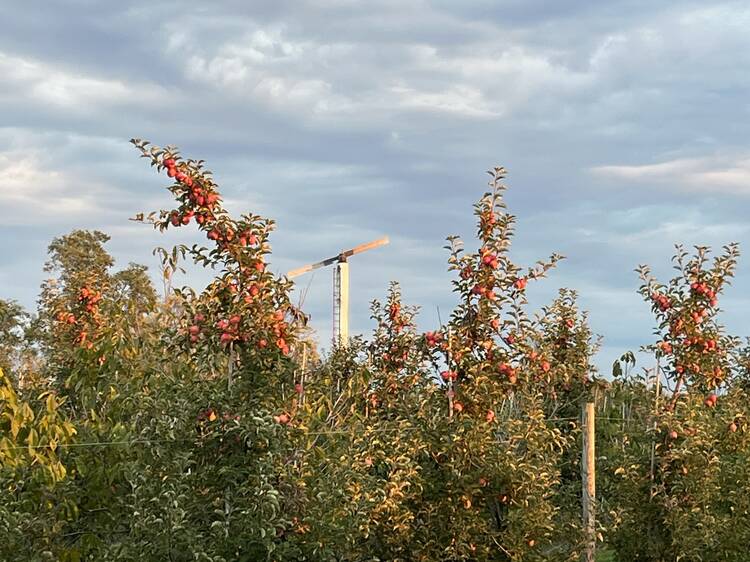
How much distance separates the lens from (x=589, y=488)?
9445 millimetres

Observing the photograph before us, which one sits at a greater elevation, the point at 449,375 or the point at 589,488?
the point at 449,375

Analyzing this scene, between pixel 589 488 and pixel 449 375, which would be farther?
pixel 589 488

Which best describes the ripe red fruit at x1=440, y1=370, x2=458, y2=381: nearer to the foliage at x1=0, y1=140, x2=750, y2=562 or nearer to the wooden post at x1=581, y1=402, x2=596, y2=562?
the foliage at x1=0, y1=140, x2=750, y2=562

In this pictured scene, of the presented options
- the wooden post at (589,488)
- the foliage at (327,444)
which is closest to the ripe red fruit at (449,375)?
the foliage at (327,444)

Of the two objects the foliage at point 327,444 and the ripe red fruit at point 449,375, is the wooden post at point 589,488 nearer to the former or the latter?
the foliage at point 327,444

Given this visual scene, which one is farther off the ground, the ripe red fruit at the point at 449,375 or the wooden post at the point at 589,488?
the ripe red fruit at the point at 449,375

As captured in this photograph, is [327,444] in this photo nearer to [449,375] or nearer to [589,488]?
[449,375]

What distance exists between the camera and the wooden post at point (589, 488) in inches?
350

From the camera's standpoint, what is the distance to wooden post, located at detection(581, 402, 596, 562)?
29.2ft

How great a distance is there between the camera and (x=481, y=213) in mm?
8594

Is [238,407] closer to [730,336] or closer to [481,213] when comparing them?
[481,213]

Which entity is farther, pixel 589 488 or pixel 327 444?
pixel 589 488

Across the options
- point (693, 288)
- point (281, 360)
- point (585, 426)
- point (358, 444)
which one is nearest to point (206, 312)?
point (281, 360)

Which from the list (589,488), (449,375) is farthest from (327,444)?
(589,488)
